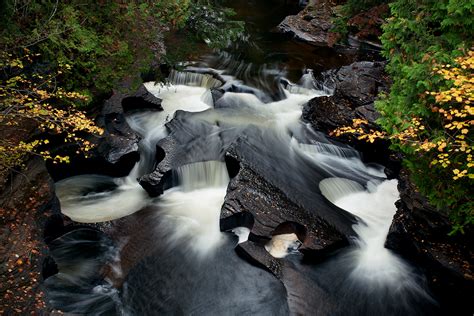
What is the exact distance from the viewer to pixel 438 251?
704cm

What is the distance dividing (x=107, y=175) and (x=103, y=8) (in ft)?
14.2

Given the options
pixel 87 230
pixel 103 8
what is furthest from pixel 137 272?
pixel 103 8

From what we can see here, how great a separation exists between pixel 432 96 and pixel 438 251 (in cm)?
306

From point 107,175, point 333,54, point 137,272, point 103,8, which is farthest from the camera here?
point 333,54

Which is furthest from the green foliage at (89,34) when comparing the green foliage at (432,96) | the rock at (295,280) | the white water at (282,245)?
the green foliage at (432,96)

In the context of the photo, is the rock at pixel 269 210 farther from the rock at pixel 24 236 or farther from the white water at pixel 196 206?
the rock at pixel 24 236

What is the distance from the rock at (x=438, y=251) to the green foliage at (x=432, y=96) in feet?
1.58

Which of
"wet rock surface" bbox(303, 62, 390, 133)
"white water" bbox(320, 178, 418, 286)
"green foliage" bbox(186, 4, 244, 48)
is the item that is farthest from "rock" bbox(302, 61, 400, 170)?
"green foliage" bbox(186, 4, 244, 48)

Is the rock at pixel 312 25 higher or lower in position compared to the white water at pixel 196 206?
higher

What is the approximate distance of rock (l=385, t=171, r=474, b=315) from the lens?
6.74 meters

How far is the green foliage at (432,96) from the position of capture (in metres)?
6.02

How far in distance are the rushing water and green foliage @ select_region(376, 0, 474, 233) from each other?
216cm

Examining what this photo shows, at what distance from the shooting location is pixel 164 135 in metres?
Answer: 11.1

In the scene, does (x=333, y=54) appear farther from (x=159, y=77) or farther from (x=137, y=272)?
(x=137, y=272)
